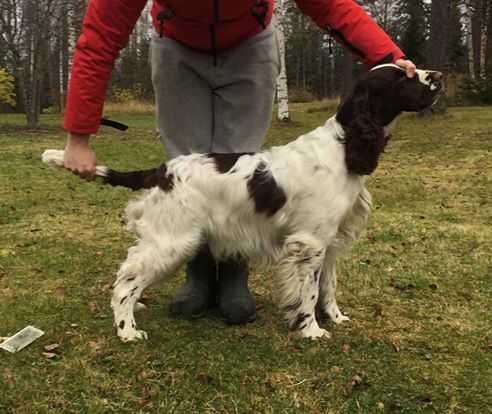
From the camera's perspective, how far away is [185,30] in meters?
3.16

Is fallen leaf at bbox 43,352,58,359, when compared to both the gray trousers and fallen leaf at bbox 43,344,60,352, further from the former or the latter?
the gray trousers

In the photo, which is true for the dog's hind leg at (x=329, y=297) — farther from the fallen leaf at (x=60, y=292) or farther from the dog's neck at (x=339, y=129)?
the fallen leaf at (x=60, y=292)

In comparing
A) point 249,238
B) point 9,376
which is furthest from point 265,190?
point 9,376

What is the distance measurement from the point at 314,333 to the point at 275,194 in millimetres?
801

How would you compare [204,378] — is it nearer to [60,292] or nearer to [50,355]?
[50,355]

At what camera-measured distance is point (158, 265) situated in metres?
3.13

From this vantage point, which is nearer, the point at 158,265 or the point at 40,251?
the point at 158,265

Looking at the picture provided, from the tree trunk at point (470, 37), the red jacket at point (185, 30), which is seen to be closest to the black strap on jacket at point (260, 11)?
the red jacket at point (185, 30)

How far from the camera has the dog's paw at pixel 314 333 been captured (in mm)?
3270

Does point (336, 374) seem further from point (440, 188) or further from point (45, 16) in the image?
point (45, 16)

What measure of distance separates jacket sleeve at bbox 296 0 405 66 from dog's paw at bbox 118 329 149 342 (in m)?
1.87

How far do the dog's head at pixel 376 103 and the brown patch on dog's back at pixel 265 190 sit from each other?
1.26 feet

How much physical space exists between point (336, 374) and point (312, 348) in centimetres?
31

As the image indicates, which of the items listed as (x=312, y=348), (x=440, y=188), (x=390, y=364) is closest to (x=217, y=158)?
(x=312, y=348)
